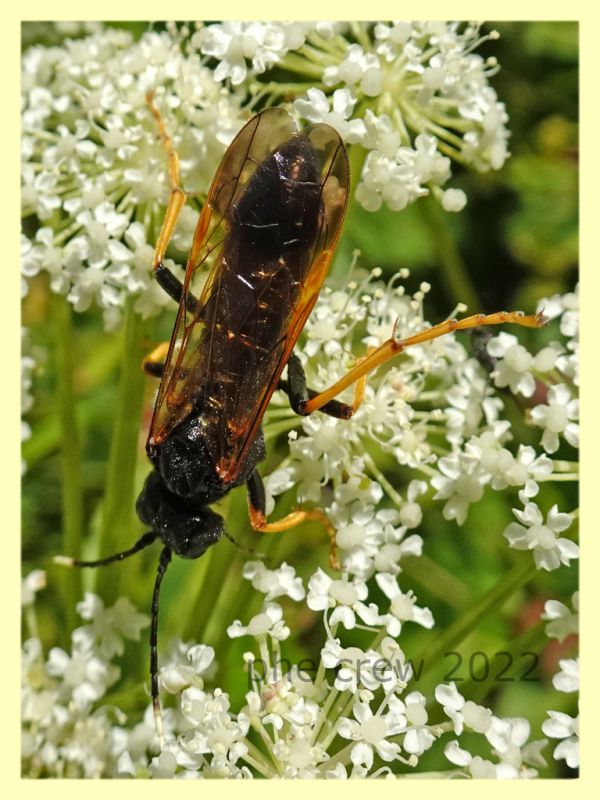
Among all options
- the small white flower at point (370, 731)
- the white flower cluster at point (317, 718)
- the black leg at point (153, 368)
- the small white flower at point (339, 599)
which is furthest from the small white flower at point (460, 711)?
the black leg at point (153, 368)

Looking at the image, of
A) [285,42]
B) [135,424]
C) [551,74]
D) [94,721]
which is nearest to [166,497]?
[135,424]

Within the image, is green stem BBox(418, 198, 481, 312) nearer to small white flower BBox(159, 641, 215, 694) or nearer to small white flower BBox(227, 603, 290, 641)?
small white flower BBox(227, 603, 290, 641)

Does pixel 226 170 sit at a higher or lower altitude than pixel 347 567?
higher

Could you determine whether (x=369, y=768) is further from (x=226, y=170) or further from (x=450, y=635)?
(x=226, y=170)

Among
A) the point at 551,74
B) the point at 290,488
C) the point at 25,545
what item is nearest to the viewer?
the point at 290,488

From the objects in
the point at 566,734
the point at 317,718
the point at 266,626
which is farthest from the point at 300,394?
the point at 566,734

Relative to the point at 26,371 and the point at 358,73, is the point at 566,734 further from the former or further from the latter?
the point at 26,371
